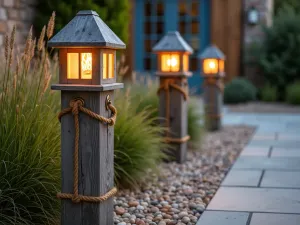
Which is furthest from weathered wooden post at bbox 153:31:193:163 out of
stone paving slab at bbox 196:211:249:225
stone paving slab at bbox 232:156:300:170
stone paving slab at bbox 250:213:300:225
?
stone paving slab at bbox 250:213:300:225

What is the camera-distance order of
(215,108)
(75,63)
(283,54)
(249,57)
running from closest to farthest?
(75,63) → (215,108) → (283,54) → (249,57)

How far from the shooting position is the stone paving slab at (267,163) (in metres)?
5.04

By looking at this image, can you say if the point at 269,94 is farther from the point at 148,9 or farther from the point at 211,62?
the point at 211,62

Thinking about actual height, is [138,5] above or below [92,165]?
above

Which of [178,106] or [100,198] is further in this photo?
[178,106]

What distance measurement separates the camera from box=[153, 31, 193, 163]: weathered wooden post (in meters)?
5.30

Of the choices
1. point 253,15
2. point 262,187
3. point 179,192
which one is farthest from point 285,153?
point 253,15

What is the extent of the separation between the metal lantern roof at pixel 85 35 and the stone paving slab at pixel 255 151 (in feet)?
10.9

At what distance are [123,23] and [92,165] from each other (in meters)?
4.04

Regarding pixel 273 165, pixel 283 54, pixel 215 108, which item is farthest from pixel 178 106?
pixel 283 54

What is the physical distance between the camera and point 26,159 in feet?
9.88

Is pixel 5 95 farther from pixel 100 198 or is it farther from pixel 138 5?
pixel 138 5

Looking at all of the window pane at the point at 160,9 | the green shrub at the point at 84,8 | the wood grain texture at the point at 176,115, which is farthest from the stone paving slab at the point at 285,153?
the window pane at the point at 160,9

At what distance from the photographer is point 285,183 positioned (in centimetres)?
432
